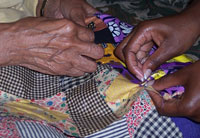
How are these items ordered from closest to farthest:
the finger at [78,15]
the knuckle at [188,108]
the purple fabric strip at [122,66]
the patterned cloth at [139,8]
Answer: the knuckle at [188,108] → the purple fabric strip at [122,66] → the finger at [78,15] → the patterned cloth at [139,8]

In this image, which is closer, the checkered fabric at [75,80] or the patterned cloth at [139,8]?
the checkered fabric at [75,80]

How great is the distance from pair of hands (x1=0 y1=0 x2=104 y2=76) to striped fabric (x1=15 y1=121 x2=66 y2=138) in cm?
18

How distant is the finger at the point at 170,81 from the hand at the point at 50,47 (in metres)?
0.21

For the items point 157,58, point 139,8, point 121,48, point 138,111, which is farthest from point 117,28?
point 139,8

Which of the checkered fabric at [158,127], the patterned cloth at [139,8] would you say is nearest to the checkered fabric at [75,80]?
the checkered fabric at [158,127]

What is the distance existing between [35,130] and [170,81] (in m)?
0.44

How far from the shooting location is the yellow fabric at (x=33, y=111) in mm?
774

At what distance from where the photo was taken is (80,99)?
76 centimetres

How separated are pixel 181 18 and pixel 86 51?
33cm

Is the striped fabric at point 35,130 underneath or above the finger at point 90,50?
underneath

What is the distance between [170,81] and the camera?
70 cm

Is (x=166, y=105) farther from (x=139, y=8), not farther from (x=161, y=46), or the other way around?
(x=139, y=8)

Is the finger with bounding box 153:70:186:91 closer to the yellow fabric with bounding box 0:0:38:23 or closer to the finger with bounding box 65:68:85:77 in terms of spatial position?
the finger with bounding box 65:68:85:77

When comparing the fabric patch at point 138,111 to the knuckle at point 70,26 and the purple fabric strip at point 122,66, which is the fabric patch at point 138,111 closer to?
the purple fabric strip at point 122,66
